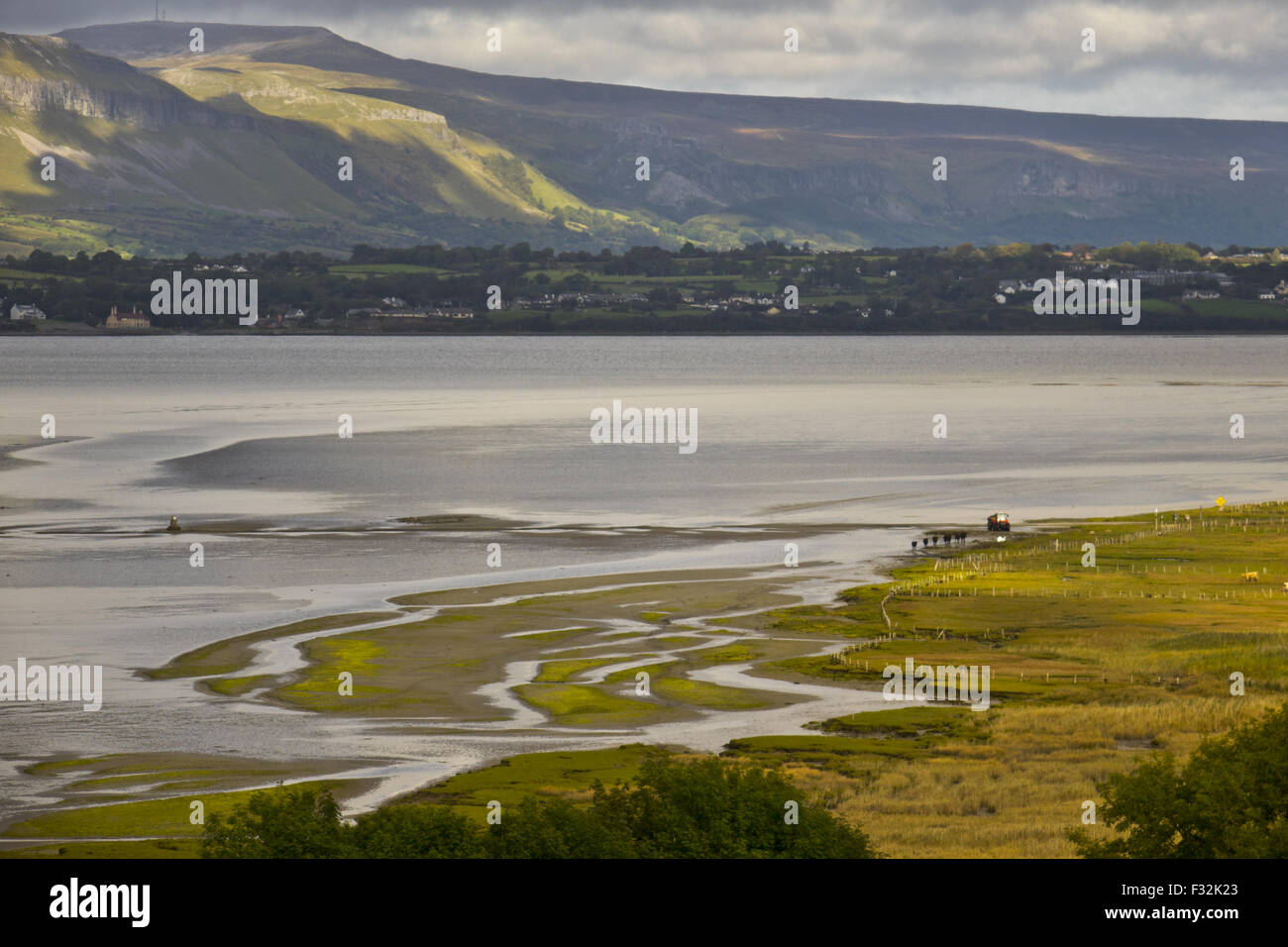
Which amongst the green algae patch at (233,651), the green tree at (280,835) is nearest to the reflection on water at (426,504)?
the green algae patch at (233,651)

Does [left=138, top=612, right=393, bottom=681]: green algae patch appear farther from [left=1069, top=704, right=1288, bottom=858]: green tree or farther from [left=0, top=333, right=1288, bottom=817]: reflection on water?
[left=1069, top=704, right=1288, bottom=858]: green tree

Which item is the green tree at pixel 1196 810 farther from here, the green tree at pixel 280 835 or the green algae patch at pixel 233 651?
the green algae patch at pixel 233 651

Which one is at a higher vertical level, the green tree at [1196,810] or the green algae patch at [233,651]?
the green tree at [1196,810]

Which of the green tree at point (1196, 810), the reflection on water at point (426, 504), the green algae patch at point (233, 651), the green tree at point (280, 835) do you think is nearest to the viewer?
the green tree at point (280, 835)

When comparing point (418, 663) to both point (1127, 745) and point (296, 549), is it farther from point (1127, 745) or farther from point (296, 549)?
point (296, 549)

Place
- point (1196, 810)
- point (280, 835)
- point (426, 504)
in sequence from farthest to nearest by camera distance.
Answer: point (426, 504)
point (1196, 810)
point (280, 835)

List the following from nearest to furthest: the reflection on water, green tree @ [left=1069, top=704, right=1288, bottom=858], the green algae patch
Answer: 1. green tree @ [left=1069, top=704, right=1288, bottom=858]
2. the reflection on water
3. the green algae patch

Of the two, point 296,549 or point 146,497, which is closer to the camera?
point 296,549

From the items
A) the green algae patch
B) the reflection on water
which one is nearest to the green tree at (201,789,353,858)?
the reflection on water

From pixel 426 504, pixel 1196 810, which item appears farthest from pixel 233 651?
pixel 426 504

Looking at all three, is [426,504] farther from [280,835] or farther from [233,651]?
[280,835]
